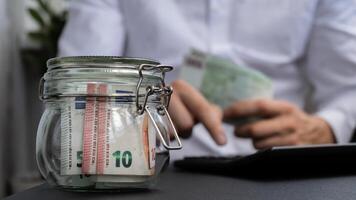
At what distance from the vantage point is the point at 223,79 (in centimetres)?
94

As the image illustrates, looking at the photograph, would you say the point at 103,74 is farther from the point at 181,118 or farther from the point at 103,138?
the point at 181,118

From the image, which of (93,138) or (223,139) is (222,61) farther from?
(93,138)

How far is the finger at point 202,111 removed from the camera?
0.89 metres

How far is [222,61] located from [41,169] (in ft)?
1.86

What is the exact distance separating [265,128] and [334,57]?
1.11ft

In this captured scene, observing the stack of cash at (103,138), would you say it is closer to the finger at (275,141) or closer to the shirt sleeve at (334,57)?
the finger at (275,141)

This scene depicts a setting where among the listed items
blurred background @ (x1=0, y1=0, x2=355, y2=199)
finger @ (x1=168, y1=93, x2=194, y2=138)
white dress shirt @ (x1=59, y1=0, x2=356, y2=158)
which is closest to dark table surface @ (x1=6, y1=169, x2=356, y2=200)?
finger @ (x1=168, y1=93, x2=194, y2=138)

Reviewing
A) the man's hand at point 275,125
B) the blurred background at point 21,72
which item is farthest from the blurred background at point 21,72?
the man's hand at point 275,125

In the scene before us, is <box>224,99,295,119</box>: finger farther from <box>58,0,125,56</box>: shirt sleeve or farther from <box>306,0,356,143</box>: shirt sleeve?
<box>58,0,125,56</box>: shirt sleeve

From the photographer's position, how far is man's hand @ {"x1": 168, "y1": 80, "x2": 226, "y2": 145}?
885 millimetres

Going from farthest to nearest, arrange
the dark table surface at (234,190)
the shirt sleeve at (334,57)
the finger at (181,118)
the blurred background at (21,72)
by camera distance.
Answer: the blurred background at (21,72) < the shirt sleeve at (334,57) < the finger at (181,118) < the dark table surface at (234,190)

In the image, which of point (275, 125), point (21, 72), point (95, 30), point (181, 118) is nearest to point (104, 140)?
point (181, 118)

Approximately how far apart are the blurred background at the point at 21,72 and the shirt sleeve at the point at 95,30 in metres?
0.73

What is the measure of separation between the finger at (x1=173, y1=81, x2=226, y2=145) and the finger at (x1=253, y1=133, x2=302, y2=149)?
83mm
